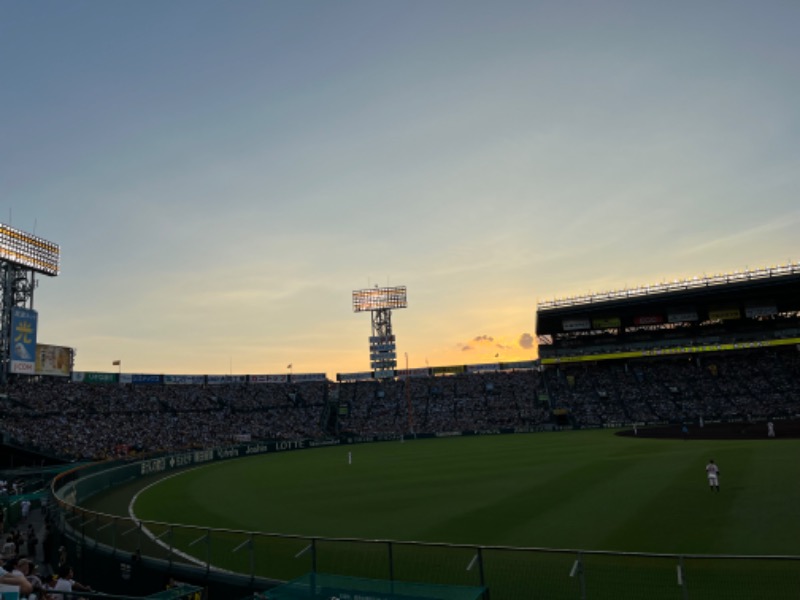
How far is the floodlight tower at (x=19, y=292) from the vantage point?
56.6 m

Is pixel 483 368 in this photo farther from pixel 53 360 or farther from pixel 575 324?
pixel 53 360

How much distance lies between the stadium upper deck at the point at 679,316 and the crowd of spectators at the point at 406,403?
144 inches

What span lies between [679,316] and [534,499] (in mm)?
66566

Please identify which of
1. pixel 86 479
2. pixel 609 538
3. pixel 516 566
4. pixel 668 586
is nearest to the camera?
pixel 668 586

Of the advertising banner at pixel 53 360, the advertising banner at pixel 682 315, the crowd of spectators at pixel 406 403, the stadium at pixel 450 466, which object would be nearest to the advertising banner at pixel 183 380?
the stadium at pixel 450 466

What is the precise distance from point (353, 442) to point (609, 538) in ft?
193

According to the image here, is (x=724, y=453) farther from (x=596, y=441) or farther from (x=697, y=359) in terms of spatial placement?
(x=697, y=359)

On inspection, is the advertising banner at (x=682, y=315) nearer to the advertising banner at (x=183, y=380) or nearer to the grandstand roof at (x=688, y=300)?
the grandstand roof at (x=688, y=300)

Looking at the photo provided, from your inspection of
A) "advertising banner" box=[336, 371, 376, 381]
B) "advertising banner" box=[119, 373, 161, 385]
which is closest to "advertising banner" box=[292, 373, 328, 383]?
"advertising banner" box=[336, 371, 376, 381]

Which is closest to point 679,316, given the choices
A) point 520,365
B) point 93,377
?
point 520,365

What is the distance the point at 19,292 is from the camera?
61031mm

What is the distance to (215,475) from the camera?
40.7 meters

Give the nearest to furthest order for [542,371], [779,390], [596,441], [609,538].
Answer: [609,538]
[596,441]
[779,390]
[542,371]

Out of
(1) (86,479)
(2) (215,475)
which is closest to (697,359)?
(2) (215,475)
